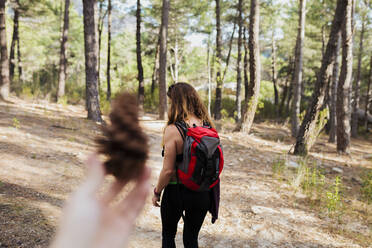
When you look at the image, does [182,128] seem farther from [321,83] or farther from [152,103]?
[152,103]

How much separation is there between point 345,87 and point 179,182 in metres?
8.84

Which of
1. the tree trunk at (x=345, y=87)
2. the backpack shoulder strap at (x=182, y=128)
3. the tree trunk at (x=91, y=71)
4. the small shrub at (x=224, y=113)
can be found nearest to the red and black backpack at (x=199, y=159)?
the backpack shoulder strap at (x=182, y=128)

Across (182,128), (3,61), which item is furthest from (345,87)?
(3,61)

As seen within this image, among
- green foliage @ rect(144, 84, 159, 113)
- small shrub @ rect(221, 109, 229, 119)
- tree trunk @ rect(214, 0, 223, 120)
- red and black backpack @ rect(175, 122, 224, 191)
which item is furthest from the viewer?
green foliage @ rect(144, 84, 159, 113)

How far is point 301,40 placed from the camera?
12.3 metres

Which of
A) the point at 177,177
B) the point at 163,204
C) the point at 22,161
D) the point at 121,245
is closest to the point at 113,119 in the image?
the point at 121,245

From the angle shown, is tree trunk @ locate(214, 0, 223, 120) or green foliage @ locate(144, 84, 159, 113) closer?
tree trunk @ locate(214, 0, 223, 120)

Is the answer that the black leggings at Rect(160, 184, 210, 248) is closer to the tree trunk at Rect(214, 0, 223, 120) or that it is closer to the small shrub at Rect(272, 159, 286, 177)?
the small shrub at Rect(272, 159, 286, 177)

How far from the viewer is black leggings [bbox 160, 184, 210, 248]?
2.25 m

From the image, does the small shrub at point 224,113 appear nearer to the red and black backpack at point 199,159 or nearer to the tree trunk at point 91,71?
the tree trunk at point 91,71

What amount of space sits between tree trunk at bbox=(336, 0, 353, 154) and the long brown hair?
27.4 ft

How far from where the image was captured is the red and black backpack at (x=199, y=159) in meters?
2.01

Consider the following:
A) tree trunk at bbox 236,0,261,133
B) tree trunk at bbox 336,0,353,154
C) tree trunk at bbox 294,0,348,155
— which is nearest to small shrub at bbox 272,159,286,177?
tree trunk at bbox 294,0,348,155

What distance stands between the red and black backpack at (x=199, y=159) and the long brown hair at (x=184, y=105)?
0.16m
